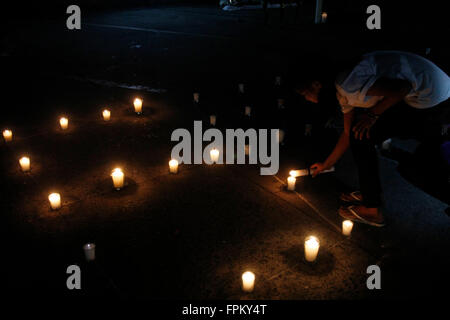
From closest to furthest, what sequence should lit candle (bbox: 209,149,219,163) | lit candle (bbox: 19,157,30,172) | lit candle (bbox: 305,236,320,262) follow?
lit candle (bbox: 305,236,320,262) → lit candle (bbox: 19,157,30,172) → lit candle (bbox: 209,149,219,163)

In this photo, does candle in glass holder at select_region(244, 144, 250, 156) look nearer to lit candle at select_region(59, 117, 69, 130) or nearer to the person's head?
the person's head

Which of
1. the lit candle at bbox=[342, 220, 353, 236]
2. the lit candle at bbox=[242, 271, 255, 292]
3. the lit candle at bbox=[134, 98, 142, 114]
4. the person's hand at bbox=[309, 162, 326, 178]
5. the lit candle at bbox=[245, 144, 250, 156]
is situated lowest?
the lit candle at bbox=[242, 271, 255, 292]

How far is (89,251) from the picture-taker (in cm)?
312

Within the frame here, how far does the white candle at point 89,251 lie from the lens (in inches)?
122

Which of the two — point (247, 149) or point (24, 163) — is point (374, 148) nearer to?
point (247, 149)

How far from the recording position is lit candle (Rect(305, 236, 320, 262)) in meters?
3.04

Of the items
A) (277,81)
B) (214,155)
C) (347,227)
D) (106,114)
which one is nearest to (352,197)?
(347,227)

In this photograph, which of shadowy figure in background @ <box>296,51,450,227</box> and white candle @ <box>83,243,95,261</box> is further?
white candle @ <box>83,243,95,261</box>

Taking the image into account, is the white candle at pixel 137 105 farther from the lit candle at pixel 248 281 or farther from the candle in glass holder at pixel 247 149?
the lit candle at pixel 248 281

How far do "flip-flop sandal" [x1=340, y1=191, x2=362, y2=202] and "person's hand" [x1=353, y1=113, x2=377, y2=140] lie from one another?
87 centimetres

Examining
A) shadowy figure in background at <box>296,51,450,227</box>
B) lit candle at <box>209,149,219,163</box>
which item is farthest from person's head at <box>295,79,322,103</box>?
lit candle at <box>209,149,219,163</box>

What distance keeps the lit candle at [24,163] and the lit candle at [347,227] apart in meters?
3.75

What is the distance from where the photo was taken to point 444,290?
2.87m

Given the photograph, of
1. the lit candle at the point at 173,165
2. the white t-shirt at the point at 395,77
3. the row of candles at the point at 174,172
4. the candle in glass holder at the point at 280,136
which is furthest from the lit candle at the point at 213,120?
the white t-shirt at the point at 395,77
